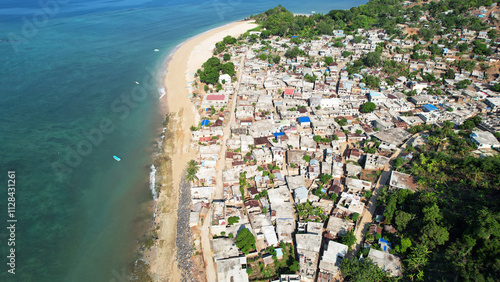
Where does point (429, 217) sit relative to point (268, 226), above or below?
above

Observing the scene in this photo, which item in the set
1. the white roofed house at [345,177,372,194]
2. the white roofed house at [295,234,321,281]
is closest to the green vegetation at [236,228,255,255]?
the white roofed house at [295,234,321,281]

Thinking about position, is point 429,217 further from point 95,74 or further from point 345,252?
point 95,74

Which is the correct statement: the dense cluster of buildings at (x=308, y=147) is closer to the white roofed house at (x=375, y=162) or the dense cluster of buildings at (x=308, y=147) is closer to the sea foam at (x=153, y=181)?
the white roofed house at (x=375, y=162)

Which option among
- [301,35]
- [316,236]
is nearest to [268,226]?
[316,236]

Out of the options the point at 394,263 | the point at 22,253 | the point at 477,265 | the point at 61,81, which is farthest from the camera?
the point at 61,81

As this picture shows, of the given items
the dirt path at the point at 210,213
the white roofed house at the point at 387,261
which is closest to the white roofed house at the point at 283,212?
the dirt path at the point at 210,213

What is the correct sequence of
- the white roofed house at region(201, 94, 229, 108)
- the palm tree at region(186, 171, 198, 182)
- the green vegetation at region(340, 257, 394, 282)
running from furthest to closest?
the white roofed house at region(201, 94, 229, 108)
the palm tree at region(186, 171, 198, 182)
the green vegetation at region(340, 257, 394, 282)

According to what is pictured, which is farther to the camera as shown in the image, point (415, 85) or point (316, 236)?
point (415, 85)

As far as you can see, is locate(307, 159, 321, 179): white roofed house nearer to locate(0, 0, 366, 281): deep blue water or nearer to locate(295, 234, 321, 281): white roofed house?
locate(295, 234, 321, 281): white roofed house
